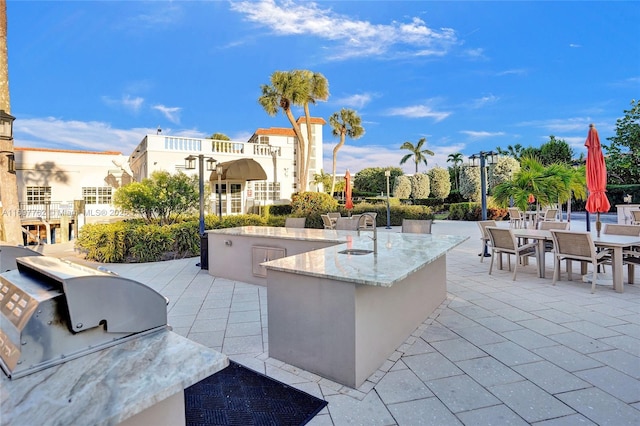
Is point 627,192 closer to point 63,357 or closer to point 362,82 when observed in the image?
point 362,82

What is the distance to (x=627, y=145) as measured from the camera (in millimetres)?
17719

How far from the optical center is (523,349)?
109 inches

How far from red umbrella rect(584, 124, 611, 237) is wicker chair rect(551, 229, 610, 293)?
36.0 inches

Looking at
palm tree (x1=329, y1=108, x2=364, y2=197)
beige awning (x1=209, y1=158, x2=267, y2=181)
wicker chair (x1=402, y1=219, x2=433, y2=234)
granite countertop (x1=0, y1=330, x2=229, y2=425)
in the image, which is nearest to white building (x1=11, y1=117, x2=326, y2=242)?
beige awning (x1=209, y1=158, x2=267, y2=181)

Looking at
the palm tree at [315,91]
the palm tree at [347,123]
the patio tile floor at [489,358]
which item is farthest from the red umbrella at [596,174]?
the palm tree at [347,123]

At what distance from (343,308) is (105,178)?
743 inches

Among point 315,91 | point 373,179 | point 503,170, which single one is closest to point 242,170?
point 315,91

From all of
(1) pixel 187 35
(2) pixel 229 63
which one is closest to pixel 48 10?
(1) pixel 187 35

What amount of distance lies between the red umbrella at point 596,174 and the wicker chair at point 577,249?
92 centimetres

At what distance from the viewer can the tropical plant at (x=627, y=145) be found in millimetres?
17164

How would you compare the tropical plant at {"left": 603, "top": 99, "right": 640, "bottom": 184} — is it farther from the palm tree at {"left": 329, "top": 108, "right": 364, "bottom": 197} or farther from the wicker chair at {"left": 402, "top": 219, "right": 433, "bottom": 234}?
the wicker chair at {"left": 402, "top": 219, "right": 433, "bottom": 234}

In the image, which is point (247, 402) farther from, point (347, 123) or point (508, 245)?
point (347, 123)

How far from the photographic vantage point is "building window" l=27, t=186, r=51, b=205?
50.0ft

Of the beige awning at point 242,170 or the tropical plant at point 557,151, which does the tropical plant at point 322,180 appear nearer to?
the beige awning at point 242,170
